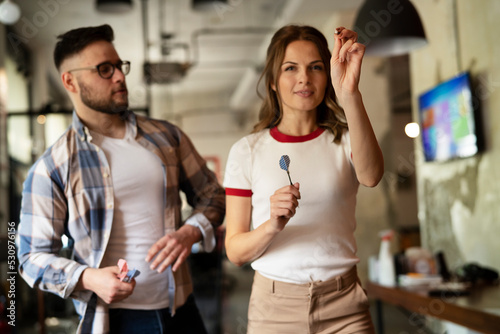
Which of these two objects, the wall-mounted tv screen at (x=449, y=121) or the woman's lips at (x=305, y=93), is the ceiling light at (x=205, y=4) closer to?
the wall-mounted tv screen at (x=449, y=121)

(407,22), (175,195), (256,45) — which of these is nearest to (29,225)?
(175,195)

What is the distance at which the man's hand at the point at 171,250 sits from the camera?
1.17 metres

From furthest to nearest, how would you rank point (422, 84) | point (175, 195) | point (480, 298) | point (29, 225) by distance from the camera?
point (422, 84), point (480, 298), point (175, 195), point (29, 225)

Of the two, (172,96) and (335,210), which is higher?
(172,96)

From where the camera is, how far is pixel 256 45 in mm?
5125

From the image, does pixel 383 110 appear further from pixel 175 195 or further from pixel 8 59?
pixel 175 195

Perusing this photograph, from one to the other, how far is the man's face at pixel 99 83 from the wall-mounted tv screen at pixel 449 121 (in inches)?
84.4

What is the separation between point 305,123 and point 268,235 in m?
0.25

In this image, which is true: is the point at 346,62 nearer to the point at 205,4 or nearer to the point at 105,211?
the point at 105,211

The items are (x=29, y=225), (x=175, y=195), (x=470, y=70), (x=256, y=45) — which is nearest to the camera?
(x=29, y=225)

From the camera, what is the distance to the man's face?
1244 mm

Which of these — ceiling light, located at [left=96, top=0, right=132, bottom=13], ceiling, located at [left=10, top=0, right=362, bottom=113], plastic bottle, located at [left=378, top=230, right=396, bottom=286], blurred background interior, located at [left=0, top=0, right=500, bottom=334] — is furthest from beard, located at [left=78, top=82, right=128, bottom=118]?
ceiling, located at [left=10, top=0, right=362, bottom=113]

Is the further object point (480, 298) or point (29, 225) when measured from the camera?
point (480, 298)

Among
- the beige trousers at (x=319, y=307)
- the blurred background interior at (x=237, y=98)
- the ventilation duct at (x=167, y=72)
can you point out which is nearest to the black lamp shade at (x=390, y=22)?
the blurred background interior at (x=237, y=98)
